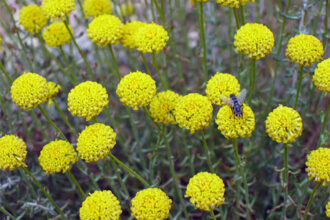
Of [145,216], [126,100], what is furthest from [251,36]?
[145,216]

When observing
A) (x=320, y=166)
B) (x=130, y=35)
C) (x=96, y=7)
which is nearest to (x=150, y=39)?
(x=130, y=35)

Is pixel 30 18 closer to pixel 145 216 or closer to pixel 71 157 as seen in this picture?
pixel 71 157

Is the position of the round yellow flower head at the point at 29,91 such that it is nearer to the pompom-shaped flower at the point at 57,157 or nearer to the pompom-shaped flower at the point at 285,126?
the pompom-shaped flower at the point at 57,157

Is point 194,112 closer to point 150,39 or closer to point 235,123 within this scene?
point 235,123

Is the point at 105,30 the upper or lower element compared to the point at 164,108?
upper

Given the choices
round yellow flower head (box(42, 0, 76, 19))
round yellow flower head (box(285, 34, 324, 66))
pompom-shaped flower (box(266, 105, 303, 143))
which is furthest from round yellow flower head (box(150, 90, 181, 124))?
round yellow flower head (box(42, 0, 76, 19))

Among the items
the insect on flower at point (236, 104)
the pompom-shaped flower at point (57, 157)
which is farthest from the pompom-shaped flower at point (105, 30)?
the insect on flower at point (236, 104)
